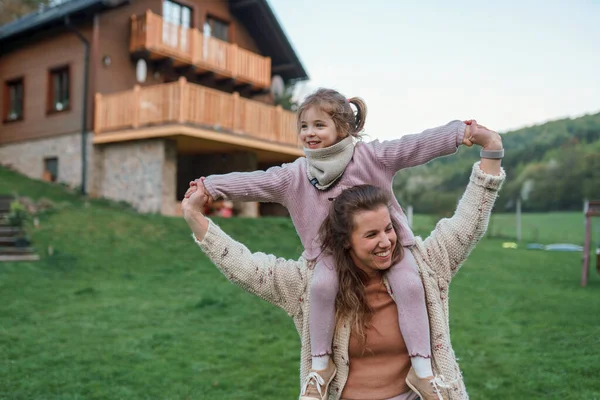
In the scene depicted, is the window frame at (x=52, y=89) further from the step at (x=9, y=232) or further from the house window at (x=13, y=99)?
the step at (x=9, y=232)

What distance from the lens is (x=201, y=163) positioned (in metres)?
19.5

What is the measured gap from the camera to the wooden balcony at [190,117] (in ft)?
49.5

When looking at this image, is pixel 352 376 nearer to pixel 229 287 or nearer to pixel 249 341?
pixel 249 341

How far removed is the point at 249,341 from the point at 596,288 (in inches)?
228

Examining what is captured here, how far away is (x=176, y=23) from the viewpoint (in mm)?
19594

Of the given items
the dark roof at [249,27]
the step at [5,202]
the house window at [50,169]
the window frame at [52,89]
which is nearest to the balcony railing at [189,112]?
the window frame at [52,89]

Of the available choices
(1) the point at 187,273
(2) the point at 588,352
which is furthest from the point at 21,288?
(2) the point at 588,352

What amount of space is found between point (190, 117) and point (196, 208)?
43.3ft

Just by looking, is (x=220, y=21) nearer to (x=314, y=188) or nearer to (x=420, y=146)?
(x=314, y=188)

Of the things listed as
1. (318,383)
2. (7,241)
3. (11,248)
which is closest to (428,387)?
(318,383)

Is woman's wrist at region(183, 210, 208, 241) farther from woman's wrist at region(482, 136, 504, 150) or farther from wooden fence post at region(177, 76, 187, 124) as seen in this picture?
wooden fence post at region(177, 76, 187, 124)

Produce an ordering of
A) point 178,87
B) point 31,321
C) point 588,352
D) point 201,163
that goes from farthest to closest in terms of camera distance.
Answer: point 201,163 → point 178,87 → point 31,321 → point 588,352

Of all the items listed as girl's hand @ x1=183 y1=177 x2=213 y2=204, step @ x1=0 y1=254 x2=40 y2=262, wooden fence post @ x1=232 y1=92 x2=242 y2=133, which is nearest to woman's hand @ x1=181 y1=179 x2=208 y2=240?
girl's hand @ x1=183 y1=177 x2=213 y2=204

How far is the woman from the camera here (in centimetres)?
228
